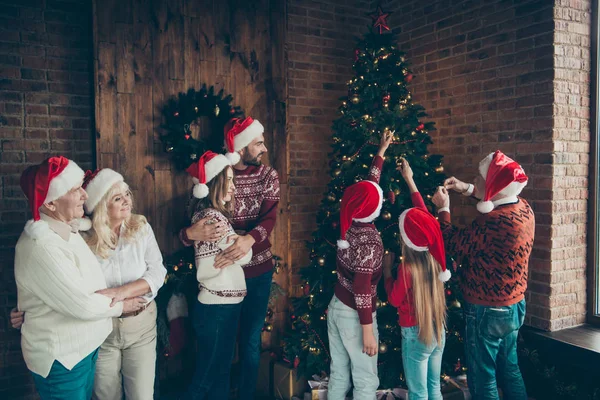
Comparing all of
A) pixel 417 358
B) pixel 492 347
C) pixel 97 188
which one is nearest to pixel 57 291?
pixel 97 188

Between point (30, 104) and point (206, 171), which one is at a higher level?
point (30, 104)

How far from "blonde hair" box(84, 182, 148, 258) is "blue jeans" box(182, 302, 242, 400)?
2.02ft

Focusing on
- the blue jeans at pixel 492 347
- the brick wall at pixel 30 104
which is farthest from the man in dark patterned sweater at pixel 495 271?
the brick wall at pixel 30 104

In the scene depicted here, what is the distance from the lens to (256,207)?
3285 millimetres

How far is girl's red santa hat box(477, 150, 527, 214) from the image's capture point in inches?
109

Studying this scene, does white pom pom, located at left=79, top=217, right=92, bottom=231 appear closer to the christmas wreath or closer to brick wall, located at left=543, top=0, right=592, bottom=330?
the christmas wreath

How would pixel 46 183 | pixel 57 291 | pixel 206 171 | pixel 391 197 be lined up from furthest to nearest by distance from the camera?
pixel 391 197 → pixel 206 171 → pixel 46 183 → pixel 57 291

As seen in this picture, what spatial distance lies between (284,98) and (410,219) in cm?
195

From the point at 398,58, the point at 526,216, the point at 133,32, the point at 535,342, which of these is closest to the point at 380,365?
the point at 535,342

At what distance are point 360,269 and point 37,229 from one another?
161 cm

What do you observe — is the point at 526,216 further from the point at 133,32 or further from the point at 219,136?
the point at 133,32

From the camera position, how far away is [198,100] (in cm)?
379

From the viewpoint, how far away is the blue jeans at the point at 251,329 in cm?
327

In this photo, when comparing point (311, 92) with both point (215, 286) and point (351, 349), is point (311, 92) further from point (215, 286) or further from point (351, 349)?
point (351, 349)
